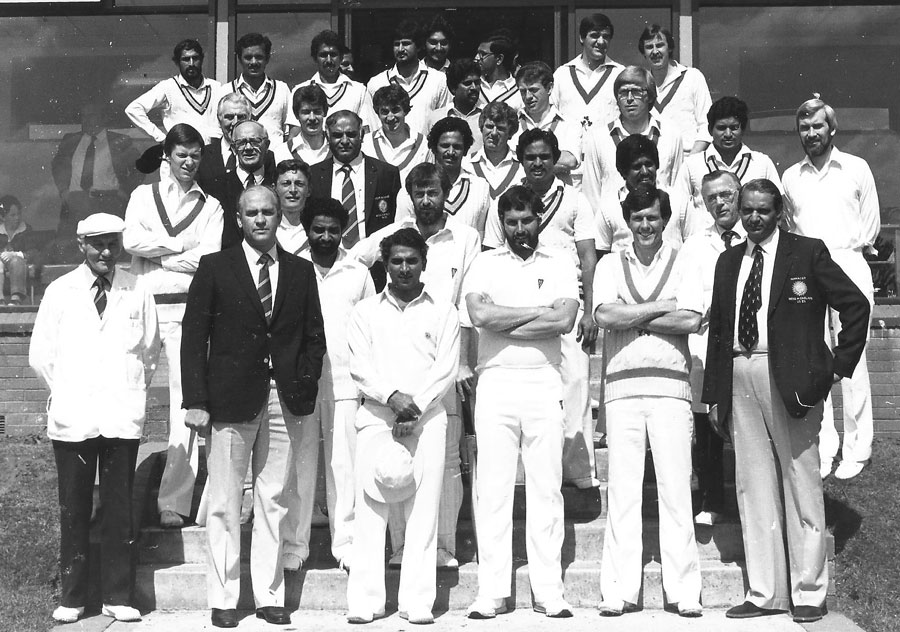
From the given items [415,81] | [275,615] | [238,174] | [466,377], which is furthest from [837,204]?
[275,615]

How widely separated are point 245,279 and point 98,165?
5.64 m

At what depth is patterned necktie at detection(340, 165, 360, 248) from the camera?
8.45 metres

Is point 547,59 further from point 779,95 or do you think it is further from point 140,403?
point 140,403

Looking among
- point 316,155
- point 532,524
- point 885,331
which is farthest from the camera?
point 885,331

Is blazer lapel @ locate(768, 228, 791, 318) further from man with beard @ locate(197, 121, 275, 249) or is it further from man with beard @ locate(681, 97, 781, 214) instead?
man with beard @ locate(197, 121, 275, 249)

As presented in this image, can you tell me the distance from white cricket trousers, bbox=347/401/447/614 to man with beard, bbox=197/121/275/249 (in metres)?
2.03

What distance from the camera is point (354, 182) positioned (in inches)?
337

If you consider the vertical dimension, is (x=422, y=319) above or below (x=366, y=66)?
below

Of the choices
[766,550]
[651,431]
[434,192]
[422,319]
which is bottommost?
[766,550]

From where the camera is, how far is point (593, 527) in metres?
7.69

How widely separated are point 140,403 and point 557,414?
7.60 feet

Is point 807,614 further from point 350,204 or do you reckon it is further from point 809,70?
point 809,70

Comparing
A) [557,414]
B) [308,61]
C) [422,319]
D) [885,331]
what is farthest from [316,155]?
[885,331]

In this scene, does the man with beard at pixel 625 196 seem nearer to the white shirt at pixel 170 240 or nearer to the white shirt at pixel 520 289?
the white shirt at pixel 520 289
